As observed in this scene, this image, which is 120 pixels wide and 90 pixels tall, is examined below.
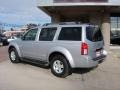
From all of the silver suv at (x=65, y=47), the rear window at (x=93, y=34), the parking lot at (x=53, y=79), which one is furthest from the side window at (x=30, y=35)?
the rear window at (x=93, y=34)

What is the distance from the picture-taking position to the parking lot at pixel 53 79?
8262mm

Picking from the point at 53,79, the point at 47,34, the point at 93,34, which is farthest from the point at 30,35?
the point at 93,34

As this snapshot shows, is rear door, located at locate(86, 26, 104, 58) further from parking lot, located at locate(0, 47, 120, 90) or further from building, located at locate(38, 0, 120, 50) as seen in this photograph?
building, located at locate(38, 0, 120, 50)

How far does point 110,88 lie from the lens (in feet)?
26.8

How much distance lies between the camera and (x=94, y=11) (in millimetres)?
17703

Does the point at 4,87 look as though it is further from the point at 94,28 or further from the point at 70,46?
the point at 94,28

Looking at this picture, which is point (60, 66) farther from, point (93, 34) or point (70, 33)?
point (93, 34)

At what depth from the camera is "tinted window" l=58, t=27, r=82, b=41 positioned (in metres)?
9.34

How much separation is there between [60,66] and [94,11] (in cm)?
896

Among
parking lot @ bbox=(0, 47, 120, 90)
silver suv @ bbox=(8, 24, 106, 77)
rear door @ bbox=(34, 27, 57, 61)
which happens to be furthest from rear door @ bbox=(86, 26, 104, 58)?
rear door @ bbox=(34, 27, 57, 61)

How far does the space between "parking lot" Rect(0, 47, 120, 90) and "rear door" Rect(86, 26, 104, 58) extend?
0.95m

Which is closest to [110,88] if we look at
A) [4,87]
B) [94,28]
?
[94,28]

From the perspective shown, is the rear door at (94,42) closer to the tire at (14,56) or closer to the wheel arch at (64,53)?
the wheel arch at (64,53)

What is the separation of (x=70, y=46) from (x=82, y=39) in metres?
0.54
